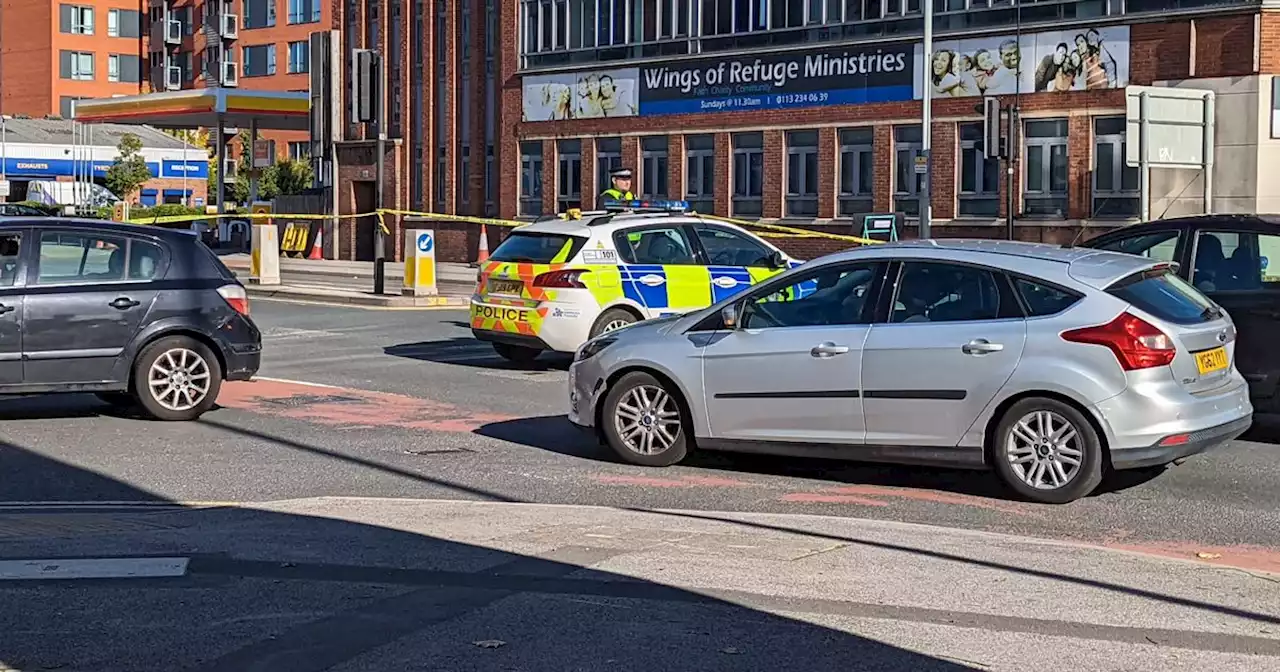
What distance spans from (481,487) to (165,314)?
3847 mm

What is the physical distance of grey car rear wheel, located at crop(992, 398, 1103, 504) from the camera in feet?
29.9

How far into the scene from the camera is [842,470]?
1059 cm

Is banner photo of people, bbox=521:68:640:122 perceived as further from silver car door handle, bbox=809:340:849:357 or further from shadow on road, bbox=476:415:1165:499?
silver car door handle, bbox=809:340:849:357

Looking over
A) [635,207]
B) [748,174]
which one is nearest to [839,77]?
[748,174]

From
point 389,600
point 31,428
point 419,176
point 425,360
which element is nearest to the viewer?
point 389,600

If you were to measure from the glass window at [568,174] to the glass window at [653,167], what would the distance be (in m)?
2.09

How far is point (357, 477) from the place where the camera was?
10234mm

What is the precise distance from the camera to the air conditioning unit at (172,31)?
88000 mm

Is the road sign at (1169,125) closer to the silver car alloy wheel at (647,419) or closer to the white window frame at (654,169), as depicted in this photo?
the silver car alloy wheel at (647,419)

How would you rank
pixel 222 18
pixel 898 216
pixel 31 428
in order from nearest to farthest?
pixel 31 428
pixel 898 216
pixel 222 18

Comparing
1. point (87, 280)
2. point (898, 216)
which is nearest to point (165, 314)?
point (87, 280)

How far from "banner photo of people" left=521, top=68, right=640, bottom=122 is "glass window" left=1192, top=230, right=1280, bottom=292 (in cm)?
3017

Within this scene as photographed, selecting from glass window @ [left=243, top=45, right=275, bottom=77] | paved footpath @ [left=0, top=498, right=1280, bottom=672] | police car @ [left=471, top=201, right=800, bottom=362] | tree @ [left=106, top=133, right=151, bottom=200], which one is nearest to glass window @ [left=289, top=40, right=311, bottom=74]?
glass window @ [left=243, top=45, right=275, bottom=77]

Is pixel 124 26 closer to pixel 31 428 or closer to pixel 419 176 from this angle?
pixel 419 176
